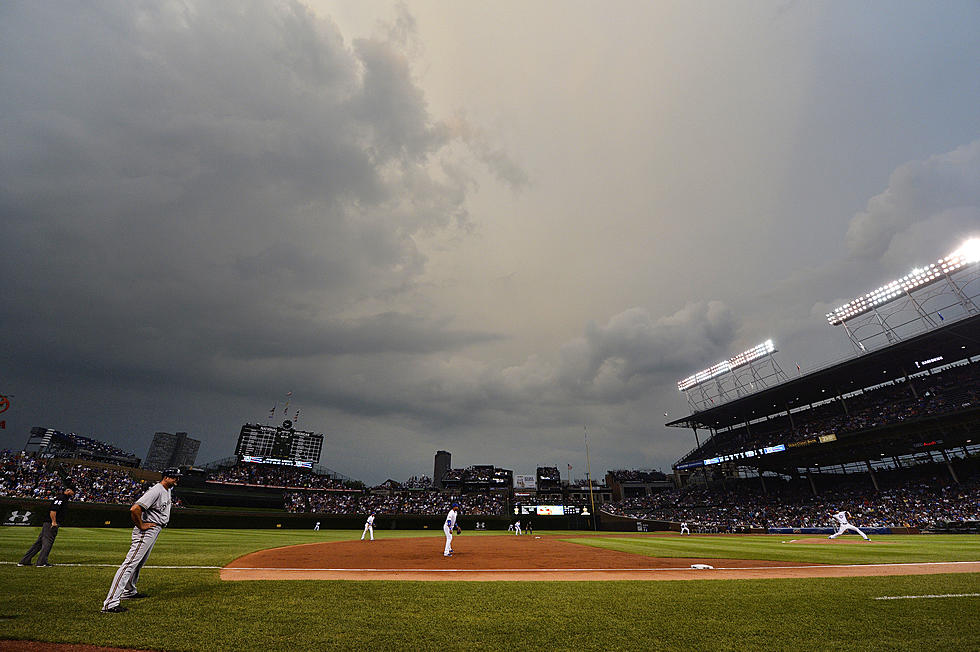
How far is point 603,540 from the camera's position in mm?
29859

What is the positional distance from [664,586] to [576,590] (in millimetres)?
1863

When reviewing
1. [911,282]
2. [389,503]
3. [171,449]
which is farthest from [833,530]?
[171,449]

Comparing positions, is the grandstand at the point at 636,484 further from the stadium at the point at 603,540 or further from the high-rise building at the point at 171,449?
the high-rise building at the point at 171,449

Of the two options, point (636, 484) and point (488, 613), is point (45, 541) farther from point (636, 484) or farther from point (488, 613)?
point (636, 484)

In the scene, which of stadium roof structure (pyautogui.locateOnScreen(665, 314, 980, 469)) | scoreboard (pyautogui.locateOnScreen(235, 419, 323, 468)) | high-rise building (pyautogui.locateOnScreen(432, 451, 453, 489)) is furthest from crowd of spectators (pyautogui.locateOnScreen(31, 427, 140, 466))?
stadium roof structure (pyautogui.locateOnScreen(665, 314, 980, 469))

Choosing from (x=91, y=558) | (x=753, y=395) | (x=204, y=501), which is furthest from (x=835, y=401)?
(x=204, y=501)

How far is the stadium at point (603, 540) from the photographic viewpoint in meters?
5.09

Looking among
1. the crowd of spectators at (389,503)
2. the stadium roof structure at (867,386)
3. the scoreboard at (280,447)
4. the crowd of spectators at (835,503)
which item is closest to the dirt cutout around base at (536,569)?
the crowd of spectators at (835,503)

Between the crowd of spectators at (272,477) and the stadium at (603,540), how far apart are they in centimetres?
44

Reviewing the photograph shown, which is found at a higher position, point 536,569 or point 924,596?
point 924,596

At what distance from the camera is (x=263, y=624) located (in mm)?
5176

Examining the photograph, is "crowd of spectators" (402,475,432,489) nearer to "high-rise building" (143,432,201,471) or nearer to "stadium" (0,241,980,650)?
"stadium" (0,241,980,650)

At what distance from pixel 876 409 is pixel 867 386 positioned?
7609 millimetres

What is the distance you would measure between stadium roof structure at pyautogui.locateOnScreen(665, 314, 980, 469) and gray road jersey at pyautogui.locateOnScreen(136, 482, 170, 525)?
170 feet
